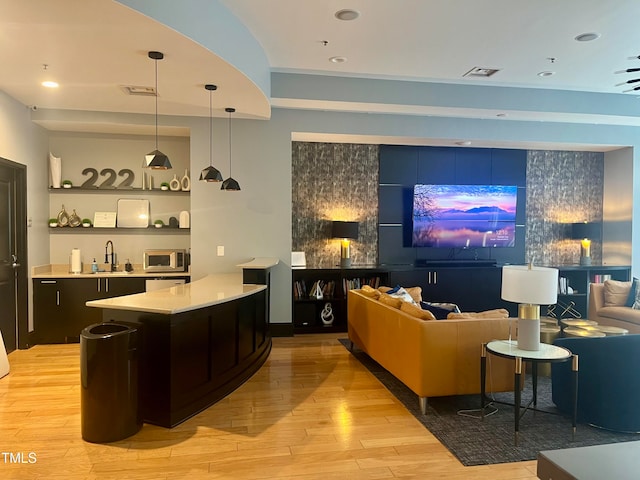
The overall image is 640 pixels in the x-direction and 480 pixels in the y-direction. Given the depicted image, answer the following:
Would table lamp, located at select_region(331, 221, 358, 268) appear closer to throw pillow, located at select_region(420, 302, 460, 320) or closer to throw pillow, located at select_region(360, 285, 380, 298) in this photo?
throw pillow, located at select_region(360, 285, 380, 298)

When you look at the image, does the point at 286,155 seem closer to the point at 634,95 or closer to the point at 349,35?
the point at 349,35

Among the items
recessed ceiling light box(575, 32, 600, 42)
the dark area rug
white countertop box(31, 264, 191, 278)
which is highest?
recessed ceiling light box(575, 32, 600, 42)

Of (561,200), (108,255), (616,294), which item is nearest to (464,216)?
(561,200)

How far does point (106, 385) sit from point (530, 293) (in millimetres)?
3057

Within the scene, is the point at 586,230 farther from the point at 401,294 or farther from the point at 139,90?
the point at 139,90

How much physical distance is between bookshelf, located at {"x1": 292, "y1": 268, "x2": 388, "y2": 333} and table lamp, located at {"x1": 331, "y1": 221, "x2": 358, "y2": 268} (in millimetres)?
191

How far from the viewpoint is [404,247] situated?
7289 millimetres

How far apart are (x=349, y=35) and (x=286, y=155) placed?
2.12 meters

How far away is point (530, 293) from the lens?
10.5ft

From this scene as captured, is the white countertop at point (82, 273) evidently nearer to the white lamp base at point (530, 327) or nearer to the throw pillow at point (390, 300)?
the throw pillow at point (390, 300)

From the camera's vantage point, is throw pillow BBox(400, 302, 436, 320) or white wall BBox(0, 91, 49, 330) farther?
white wall BBox(0, 91, 49, 330)

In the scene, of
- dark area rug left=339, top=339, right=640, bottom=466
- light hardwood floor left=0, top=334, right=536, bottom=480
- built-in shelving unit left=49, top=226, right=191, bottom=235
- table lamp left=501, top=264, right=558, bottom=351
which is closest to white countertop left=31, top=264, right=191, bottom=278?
built-in shelving unit left=49, top=226, right=191, bottom=235

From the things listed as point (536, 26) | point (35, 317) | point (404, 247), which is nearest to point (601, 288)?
point (404, 247)

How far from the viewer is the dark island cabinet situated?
5.71 metres
